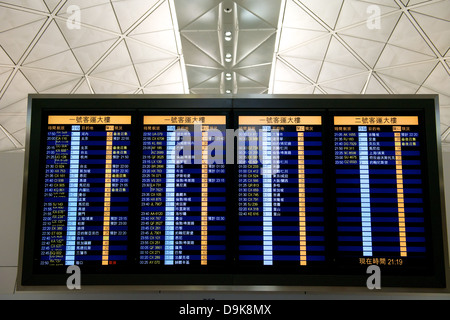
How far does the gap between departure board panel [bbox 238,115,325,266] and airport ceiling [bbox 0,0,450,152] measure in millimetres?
16397

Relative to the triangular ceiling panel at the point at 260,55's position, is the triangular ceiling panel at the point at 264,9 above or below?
above

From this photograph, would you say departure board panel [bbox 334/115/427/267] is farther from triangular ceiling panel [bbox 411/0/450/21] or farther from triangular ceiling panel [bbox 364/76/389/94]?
triangular ceiling panel [bbox 364/76/389/94]

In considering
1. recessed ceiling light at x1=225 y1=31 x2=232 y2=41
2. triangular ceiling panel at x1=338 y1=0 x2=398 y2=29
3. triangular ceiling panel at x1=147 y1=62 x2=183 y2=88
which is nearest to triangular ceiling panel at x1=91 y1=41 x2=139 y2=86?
triangular ceiling panel at x1=147 y1=62 x2=183 y2=88

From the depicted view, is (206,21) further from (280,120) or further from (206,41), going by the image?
(280,120)

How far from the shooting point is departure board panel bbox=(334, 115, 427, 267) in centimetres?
470

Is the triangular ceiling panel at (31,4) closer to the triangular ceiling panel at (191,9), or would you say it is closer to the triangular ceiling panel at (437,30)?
the triangular ceiling panel at (191,9)

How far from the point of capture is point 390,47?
2192 centimetres

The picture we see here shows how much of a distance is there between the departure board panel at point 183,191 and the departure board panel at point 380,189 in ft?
4.23

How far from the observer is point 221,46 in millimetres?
23406

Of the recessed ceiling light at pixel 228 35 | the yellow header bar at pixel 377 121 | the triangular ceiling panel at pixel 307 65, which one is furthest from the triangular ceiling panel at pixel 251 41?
the yellow header bar at pixel 377 121

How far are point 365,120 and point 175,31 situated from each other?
18886mm

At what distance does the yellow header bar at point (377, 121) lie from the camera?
501 cm
